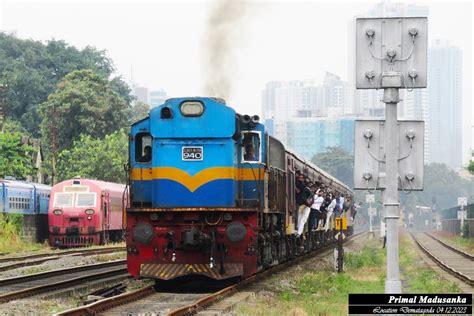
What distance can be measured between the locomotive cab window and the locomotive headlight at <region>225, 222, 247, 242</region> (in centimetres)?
149

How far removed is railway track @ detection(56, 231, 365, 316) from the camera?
563 inches

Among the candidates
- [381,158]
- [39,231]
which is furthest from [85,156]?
[381,158]

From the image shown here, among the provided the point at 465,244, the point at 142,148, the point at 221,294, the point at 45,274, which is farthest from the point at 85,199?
the point at 465,244

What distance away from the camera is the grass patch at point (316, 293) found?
48.8ft

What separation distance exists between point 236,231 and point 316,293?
6.64 ft

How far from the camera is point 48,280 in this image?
22234 mm

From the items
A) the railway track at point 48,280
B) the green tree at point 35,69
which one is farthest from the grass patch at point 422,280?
the green tree at point 35,69

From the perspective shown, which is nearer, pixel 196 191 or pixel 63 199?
pixel 196 191

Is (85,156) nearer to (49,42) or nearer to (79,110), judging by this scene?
(79,110)

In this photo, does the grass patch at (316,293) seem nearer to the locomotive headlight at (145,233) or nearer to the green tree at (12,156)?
the locomotive headlight at (145,233)

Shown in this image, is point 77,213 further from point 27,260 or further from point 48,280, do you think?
point 48,280

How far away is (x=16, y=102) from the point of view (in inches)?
3826

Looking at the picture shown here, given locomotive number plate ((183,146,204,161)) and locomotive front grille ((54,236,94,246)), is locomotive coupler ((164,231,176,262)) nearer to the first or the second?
locomotive number plate ((183,146,204,161))

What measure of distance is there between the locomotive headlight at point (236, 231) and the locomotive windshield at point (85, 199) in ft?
74.4
